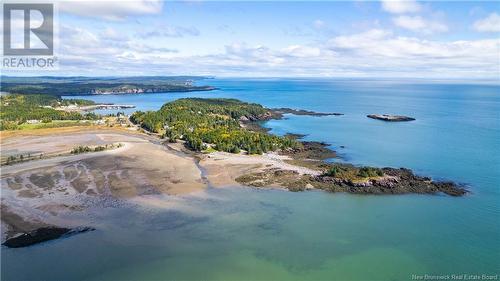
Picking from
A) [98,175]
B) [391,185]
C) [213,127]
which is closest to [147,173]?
[98,175]

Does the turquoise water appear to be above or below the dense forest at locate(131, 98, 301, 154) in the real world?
below

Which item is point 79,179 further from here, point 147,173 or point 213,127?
point 213,127

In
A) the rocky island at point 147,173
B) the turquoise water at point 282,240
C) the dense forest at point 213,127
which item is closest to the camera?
the turquoise water at point 282,240

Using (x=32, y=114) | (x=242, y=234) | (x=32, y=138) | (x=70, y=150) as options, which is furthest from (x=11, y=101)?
(x=242, y=234)

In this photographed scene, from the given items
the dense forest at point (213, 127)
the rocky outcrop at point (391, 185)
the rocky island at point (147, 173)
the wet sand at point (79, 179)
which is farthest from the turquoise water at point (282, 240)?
the dense forest at point (213, 127)

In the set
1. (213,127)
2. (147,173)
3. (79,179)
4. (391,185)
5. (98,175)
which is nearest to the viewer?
(391,185)

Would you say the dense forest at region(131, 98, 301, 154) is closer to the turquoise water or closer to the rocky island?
the rocky island

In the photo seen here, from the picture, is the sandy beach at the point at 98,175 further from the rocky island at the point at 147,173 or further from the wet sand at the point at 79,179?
the rocky island at the point at 147,173

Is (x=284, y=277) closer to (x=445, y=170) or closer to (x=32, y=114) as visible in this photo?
(x=445, y=170)


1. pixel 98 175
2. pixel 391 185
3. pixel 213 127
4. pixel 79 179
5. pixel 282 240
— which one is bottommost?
pixel 282 240

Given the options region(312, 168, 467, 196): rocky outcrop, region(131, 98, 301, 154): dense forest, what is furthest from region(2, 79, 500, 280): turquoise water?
region(131, 98, 301, 154): dense forest
